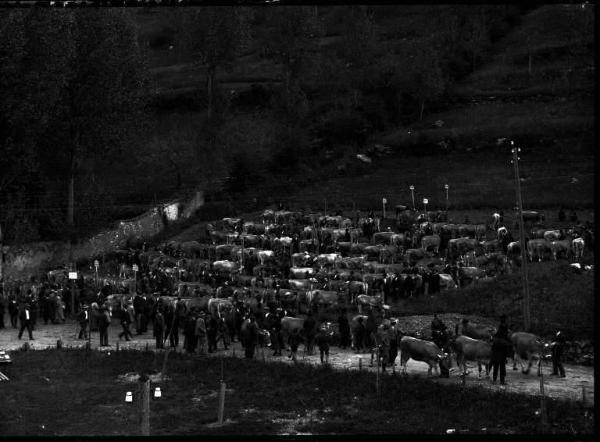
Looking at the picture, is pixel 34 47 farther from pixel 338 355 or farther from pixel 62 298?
pixel 338 355

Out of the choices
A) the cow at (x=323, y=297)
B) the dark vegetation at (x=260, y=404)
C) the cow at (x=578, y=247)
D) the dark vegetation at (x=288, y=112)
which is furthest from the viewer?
the dark vegetation at (x=288, y=112)

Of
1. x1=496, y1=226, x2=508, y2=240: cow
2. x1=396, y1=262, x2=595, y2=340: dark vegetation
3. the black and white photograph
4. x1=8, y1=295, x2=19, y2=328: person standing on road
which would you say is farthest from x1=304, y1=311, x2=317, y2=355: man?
x1=496, y1=226, x2=508, y2=240: cow

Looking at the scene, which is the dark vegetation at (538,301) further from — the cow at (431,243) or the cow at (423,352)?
the cow at (431,243)

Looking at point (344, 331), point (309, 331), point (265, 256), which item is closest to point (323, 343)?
point (309, 331)

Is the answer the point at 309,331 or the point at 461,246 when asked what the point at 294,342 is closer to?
the point at 309,331

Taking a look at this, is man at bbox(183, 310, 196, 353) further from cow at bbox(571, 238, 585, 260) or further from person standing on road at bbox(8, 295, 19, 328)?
cow at bbox(571, 238, 585, 260)

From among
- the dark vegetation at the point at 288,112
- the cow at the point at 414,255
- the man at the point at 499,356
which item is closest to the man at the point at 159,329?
the man at the point at 499,356
